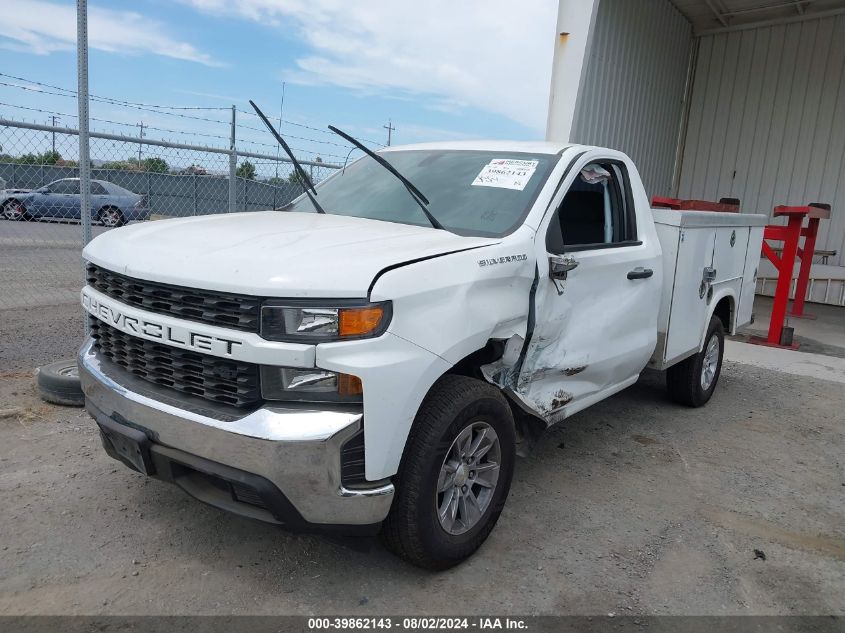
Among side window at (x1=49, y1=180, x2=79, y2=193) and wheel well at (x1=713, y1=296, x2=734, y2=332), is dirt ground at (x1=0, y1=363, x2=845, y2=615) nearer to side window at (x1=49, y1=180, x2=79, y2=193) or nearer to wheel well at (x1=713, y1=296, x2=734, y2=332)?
wheel well at (x1=713, y1=296, x2=734, y2=332)

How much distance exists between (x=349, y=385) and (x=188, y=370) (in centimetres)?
68

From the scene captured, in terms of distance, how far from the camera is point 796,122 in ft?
45.4

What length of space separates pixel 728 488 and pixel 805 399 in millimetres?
2739

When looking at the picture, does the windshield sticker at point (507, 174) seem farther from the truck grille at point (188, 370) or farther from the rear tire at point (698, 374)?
the rear tire at point (698, 374)

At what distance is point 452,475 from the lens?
2.95 m

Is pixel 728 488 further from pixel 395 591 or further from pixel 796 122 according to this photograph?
pixel 796 122

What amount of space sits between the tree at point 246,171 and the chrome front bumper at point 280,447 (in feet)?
18.1

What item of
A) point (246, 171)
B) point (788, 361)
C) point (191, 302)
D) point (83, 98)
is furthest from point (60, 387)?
point (788, 361)

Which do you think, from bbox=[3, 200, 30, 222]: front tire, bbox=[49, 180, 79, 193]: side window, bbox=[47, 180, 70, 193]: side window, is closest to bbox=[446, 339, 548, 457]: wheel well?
bbox=[47, 180, 70, 193]: side window

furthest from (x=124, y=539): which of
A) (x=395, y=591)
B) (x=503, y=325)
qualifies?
(x=503, y=325)

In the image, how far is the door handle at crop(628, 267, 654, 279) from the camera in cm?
416

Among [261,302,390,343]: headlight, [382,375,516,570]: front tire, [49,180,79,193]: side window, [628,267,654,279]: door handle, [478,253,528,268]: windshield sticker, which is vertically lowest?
[382,375,516,570]: front tire

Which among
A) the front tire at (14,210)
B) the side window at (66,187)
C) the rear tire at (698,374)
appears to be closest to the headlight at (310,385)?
the rear tire at (698,374)

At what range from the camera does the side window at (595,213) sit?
374 centimetres
